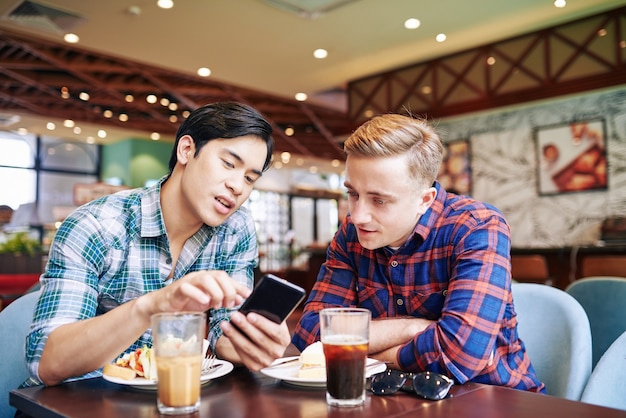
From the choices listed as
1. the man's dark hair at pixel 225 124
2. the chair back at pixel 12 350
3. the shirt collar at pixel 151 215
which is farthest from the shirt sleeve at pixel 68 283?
the man's dark hair at pixel 225 124

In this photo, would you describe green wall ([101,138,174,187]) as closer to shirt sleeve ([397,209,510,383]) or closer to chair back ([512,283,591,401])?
chair back ([512,283,591,401])

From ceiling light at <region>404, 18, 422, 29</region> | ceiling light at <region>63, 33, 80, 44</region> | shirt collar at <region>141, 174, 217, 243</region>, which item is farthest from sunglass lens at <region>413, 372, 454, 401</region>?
ceiling light at <region>63, 33, 80, 44</region>

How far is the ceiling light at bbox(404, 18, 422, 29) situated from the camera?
5.49 m

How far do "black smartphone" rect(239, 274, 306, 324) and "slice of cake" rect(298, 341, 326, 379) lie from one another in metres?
0.11

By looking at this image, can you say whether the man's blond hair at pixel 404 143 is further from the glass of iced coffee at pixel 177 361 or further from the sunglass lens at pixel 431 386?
the glass of iced coffee at pixel 177 361

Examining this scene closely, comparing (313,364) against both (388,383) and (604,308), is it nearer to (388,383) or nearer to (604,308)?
(388,383)

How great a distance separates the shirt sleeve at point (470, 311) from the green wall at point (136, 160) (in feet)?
35.8

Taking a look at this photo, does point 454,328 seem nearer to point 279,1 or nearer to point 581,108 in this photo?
point 279,1

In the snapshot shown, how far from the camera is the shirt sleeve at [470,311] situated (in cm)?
133

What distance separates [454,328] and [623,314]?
1.02 meters

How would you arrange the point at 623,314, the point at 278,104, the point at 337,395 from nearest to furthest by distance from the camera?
the point at 337,395 → the point at 623,314 → the point at 278,104

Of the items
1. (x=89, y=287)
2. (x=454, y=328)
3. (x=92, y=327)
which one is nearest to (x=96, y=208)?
(x=89, y=287)

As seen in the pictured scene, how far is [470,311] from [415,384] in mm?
395

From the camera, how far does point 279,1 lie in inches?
194
